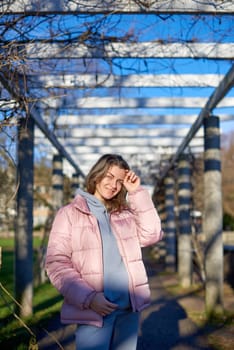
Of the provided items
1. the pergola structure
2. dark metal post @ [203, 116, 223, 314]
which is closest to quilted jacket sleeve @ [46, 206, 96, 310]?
the pergola structure

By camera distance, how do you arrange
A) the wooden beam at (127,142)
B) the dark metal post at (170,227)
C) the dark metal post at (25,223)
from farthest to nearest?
1. the dark metal post at (170,227)
2. the wooden beam at (127,142)
3. the dark metal post at (25,223)

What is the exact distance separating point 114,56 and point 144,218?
3.29 metres

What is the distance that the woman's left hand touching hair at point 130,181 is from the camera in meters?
2.83

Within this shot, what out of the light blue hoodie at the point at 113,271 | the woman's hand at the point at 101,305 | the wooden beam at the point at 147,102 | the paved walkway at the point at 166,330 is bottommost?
the paved walkway at the point at 166,330

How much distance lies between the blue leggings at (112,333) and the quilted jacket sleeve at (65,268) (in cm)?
15

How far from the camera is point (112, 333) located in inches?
101

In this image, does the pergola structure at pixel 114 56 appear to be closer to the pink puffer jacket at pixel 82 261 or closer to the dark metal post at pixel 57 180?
the pink puffer jacket at pixel 82 261

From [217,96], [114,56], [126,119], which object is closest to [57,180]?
[126,119]

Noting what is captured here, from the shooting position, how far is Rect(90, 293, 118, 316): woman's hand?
240 centimetres

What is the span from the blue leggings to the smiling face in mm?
600

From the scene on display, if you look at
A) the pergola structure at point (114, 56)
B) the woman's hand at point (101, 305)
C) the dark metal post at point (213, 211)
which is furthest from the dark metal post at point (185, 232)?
the woman's hand at point (101, 305)

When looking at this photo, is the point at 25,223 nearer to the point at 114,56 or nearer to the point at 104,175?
the point at 114,56

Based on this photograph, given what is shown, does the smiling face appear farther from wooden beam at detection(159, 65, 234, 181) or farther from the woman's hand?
wooden beam at detection(159, 65, 234, 181)

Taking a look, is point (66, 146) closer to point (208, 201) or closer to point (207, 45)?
point (208, 201)
